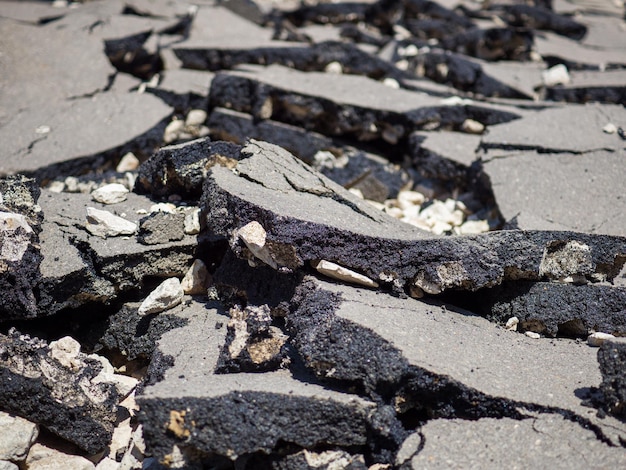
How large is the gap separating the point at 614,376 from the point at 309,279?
3.58ft

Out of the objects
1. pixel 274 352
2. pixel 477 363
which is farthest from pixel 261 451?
pixel 477 363

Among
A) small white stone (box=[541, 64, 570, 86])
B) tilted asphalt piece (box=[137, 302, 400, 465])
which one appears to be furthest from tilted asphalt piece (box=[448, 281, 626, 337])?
small white stone (box=[541, 64, 570, 86])

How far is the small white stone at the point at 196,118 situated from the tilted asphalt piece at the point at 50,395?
231cm

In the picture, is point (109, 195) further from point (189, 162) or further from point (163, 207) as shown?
point (189, 162)

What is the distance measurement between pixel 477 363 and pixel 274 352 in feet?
2.42

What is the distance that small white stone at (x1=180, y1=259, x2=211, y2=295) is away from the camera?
2.57 meters

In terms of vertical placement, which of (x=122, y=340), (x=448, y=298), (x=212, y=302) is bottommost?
(x=122, y=340)

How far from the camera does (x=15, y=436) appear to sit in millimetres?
2012

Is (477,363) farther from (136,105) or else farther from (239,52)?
(239,52)

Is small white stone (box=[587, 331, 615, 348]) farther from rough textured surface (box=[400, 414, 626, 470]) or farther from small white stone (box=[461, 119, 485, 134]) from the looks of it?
small white stone (box=[461, 119, 485, 134])

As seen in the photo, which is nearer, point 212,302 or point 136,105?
point 212,302

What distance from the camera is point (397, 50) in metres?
5.46

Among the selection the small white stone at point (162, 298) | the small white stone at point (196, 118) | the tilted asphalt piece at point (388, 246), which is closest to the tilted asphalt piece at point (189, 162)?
the tilted asphalt piece at point (388, 246)

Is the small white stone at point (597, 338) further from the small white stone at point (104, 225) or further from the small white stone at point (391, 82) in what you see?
the small white stone at point (391, 82)
